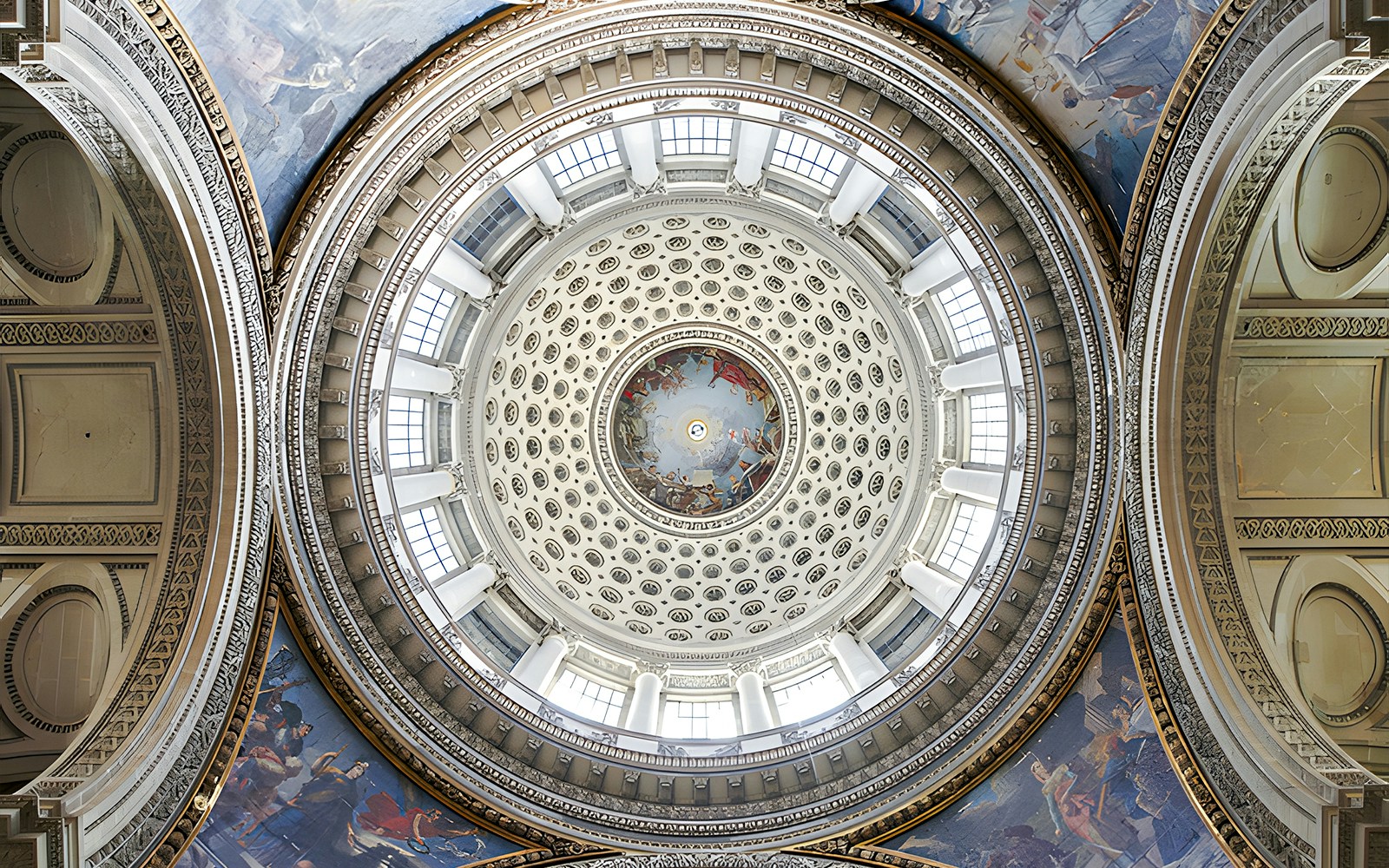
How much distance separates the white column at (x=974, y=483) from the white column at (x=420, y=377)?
16.5 m

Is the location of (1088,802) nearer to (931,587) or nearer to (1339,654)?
(1339,654)

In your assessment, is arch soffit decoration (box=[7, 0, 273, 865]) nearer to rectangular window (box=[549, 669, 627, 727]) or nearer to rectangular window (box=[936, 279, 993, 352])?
rectangular window (box=[549, 669, 627, 727])

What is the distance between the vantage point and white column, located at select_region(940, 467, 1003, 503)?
72.1ft

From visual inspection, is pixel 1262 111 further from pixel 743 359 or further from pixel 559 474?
pixel 559 474

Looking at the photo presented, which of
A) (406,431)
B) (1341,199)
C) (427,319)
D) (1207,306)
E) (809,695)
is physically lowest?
(809,695)

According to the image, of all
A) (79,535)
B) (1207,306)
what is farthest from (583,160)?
(1207,306)

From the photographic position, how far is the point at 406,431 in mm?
24156

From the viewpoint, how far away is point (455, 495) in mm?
26250

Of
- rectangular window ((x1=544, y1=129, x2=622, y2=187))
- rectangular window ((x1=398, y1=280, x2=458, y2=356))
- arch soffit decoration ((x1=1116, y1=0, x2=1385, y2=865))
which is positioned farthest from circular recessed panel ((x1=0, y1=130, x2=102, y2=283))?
arch soffit decoration ((x1=1116, y1=0, x2=1385, y2=865))

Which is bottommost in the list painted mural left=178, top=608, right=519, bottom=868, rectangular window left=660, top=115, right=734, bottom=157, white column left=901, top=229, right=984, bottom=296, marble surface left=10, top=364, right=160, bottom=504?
painted mural left=178, top=608, right=519, bottom=868

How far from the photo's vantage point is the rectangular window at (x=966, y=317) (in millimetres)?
22859

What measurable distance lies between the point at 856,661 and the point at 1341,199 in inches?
686

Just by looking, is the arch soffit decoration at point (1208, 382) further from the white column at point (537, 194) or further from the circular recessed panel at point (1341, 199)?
the white column at point (537, 194)

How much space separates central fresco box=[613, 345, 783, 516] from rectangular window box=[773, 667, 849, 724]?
7728mm
